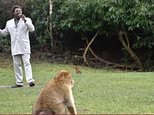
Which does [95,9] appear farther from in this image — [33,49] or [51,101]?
[51,101]

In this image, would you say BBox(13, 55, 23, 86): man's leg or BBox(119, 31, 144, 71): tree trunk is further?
BBox(119, 31, 144, 71): tree trunk

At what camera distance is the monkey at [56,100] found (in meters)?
7.22

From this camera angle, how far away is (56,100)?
7250 mm

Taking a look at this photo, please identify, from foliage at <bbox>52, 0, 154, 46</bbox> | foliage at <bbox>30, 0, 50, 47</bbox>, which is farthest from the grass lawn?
foliage at <bbox>30, 0, 50, 47</bbox>

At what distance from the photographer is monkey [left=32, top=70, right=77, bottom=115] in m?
7.22

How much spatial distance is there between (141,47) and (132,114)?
1666 cm

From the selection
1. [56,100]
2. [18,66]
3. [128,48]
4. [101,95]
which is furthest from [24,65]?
[128,48]

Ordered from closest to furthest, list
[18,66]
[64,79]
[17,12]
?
1. [64,79]
2. [17,12]
3. [18,66]

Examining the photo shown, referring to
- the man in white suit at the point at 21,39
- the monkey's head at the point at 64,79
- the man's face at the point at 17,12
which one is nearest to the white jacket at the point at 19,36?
the man in white suit at the point at 21,39

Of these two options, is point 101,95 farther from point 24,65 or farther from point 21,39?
point 21,39

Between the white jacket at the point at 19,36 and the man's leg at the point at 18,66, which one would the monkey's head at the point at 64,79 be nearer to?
the white jacket at the point at 19,36

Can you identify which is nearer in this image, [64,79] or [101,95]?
[64,79]

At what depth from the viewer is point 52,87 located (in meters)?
7.36

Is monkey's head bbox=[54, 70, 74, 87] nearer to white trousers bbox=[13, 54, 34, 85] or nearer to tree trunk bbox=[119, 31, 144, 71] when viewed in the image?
white trousers bbox=[13, 54, 34, 85]
